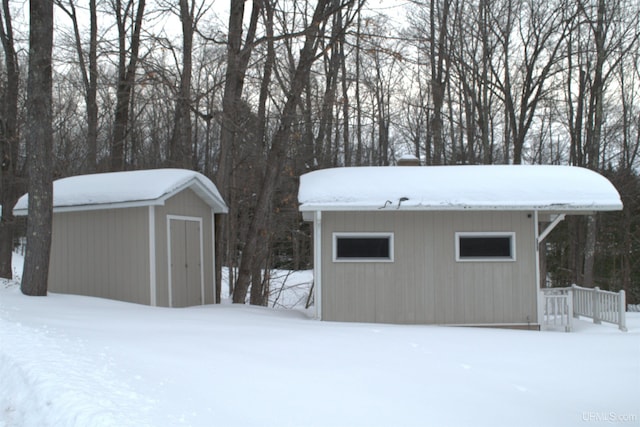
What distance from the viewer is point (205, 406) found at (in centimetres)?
410

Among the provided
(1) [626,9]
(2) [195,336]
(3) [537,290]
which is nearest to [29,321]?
(2) [195,336]

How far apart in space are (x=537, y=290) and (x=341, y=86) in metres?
13.9

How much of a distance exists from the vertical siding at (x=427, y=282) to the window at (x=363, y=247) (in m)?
0.10

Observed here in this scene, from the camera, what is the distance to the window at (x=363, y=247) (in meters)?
10.1

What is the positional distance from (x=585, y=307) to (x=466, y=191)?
389 centimetres

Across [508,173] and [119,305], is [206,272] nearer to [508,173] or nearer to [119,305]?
[119,305]

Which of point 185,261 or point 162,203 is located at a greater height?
point 162,203

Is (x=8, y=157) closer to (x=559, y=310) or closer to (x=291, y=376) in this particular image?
(x=291, y=376)

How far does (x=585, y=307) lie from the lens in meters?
11.5

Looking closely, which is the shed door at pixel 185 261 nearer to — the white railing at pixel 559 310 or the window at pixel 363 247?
the window at pixel 363 247

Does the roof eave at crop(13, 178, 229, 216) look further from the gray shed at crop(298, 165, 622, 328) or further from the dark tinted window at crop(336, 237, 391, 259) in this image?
the dark tinted window at crop(336, 237, 391, 259)

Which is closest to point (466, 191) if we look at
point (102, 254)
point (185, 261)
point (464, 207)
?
point (464, 207)

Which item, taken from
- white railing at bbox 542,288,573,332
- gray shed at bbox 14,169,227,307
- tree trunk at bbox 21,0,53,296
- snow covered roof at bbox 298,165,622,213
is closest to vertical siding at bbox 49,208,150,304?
gray shed at bbox 14,169,227,307

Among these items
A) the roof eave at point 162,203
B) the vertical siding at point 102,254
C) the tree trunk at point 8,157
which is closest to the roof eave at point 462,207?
the roof eave at point 162,203
